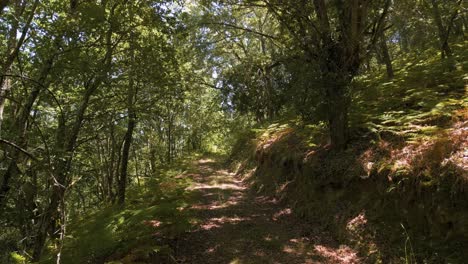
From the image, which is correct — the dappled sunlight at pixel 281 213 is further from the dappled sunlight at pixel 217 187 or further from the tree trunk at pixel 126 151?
the tree trunk at pixel 126 151

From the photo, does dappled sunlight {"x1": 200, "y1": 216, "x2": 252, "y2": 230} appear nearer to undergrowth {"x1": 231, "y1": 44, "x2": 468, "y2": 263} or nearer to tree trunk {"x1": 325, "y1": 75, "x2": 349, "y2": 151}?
undergrowth {"x1": 231, "y1": 44, "x2": 468, "y2": 263}

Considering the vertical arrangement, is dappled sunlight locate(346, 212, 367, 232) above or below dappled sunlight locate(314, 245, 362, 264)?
above

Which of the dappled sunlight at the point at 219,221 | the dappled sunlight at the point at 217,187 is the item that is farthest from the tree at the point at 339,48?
the dappled sunlight at the point at 217,187

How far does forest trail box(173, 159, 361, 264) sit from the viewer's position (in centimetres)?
654

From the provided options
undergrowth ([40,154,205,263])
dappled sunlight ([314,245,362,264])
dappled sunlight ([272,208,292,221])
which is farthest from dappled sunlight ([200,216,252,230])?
dappled sunlight ([314,245,362,264])

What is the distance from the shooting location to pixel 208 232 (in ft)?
26.9

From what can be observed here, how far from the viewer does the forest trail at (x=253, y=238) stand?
6.54 meters

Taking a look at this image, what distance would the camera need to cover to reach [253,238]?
7.59 meters

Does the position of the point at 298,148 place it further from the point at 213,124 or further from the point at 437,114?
the point at 213,124

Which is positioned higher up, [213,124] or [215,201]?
[213,124]

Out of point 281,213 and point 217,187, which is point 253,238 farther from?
point 217,187

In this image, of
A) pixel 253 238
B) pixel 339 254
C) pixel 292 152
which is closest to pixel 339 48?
pixel 292 152

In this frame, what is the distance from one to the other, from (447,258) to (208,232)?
16.9 ft

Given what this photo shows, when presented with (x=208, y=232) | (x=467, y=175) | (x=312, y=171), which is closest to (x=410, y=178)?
(x=467, y=175)
